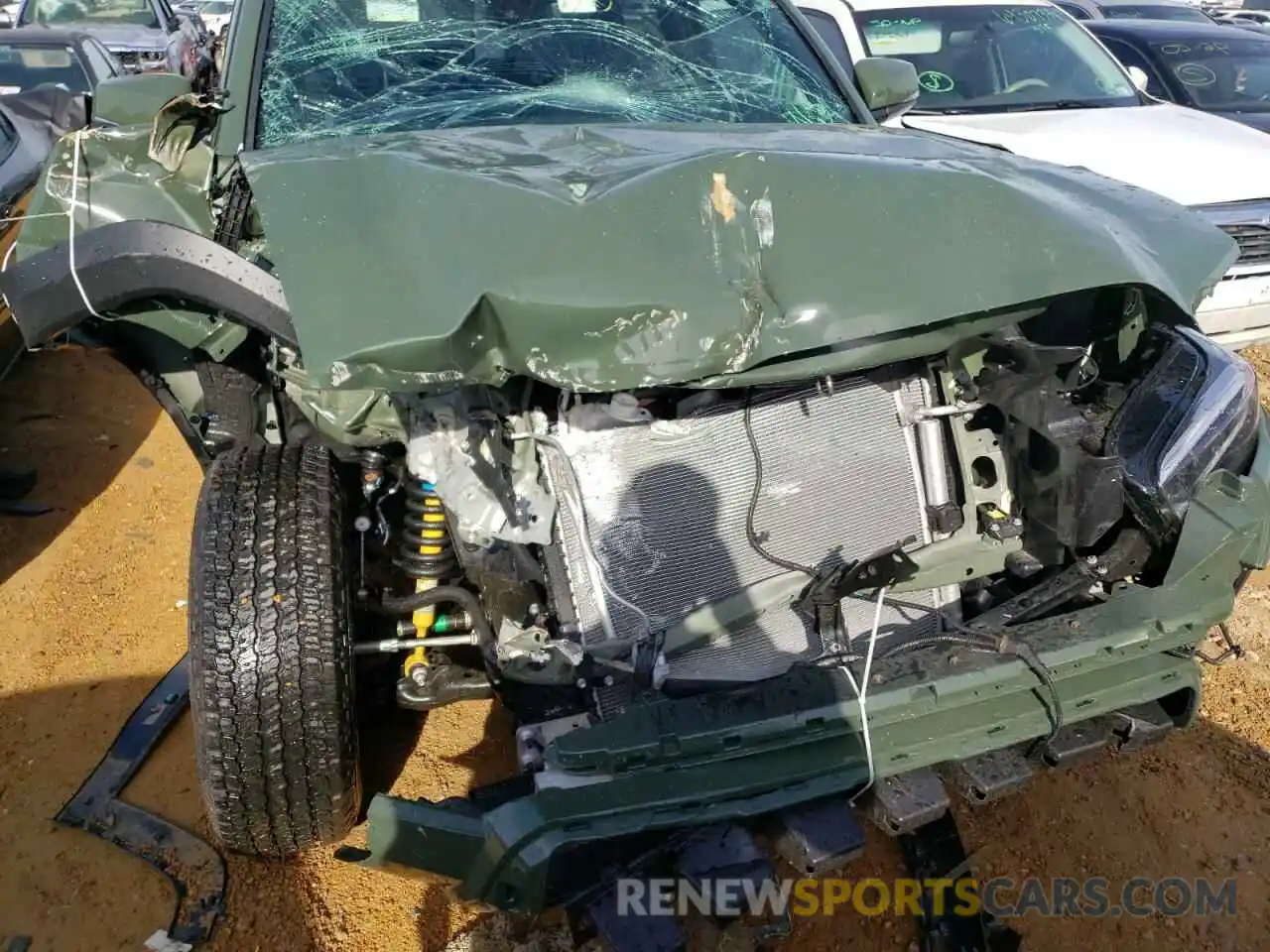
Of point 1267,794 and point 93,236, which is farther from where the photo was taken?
point 1267,794

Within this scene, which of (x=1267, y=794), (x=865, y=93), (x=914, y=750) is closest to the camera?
(x=914, y=750)

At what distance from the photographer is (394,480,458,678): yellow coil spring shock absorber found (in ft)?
7.98

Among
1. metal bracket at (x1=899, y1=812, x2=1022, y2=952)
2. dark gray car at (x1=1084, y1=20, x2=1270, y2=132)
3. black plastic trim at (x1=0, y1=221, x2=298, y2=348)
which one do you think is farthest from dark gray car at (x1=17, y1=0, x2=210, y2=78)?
metal bracket at (x1=899, y1=812, x2=1022, y2=952)

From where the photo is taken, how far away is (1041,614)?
2.31 m

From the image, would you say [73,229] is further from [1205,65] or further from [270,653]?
[1205,65]

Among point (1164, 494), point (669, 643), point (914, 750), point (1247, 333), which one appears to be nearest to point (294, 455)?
point (669, 643)

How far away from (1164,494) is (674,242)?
134 cm

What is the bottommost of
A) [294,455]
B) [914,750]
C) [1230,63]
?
[1230,63]

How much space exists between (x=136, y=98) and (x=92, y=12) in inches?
325

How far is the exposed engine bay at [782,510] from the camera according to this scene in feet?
7.25

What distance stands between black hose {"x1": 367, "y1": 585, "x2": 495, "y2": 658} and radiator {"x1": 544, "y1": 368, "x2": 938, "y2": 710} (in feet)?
0.86

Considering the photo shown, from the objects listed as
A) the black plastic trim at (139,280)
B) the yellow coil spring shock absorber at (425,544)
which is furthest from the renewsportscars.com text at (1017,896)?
the black plastic trim at (139,280)

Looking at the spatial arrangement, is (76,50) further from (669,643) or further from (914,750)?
(914,750)

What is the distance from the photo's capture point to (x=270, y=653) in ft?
6.98
